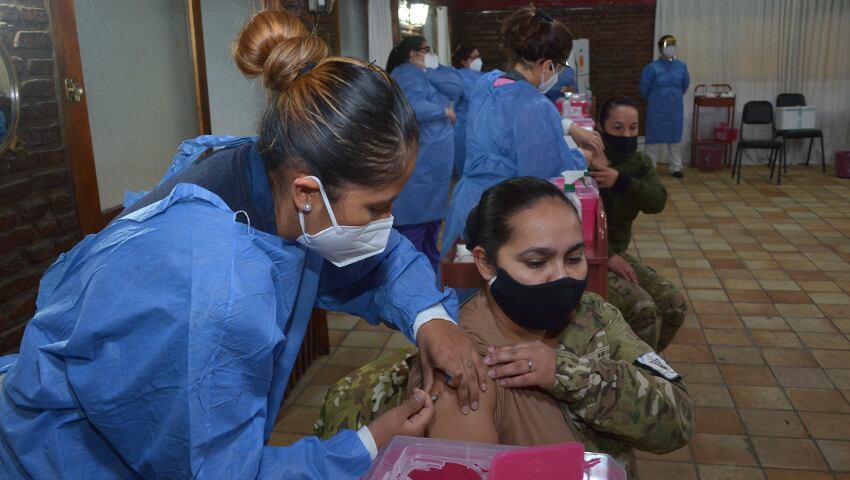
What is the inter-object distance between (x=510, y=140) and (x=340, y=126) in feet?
5.70

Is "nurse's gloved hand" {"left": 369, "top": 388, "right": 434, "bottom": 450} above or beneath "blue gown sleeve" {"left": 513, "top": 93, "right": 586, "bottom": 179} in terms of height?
beneath

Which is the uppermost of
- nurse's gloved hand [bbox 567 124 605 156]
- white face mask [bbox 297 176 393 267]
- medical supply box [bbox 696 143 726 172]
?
white face mask [bbox 297 176 393 267]

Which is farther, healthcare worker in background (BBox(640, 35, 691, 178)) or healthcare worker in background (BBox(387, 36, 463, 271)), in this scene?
healthcare worker in background (BBox(640, 35, 691, 178))

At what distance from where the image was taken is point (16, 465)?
92 centimetres

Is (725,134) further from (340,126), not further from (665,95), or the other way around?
(340,126)

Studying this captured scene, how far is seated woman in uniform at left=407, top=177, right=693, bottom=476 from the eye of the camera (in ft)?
4.06

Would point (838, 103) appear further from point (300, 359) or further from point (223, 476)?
point (223, 476)

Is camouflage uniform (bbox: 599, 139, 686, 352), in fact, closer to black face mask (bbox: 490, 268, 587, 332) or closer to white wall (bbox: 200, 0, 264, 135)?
black face mask (bbox: 490, 268, 587, 332)

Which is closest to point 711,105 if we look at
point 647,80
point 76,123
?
point 647,80

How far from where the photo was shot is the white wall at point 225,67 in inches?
127

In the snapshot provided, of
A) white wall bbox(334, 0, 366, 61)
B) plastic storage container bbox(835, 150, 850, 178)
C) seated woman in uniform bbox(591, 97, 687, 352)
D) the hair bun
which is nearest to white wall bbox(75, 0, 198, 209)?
the hair bun

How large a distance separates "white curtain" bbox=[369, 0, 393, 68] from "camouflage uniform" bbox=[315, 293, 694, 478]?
15.2 feet

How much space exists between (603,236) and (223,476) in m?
1.56

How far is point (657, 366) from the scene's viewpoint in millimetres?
1368
